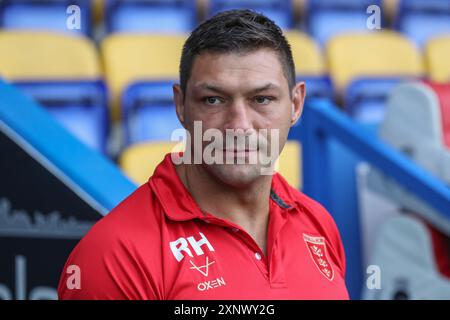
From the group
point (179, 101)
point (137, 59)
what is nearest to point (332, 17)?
point (137, 59)

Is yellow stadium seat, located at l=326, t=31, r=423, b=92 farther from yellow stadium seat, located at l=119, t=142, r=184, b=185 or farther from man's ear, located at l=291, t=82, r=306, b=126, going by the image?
man's ear, located at l=291, t=82, r=306, b=126

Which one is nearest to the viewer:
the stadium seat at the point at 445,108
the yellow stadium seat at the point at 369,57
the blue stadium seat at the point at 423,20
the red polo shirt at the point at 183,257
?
the red polo shirt at the point at 183,257

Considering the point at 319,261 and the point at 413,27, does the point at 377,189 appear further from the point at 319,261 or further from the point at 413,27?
the point at 413,27

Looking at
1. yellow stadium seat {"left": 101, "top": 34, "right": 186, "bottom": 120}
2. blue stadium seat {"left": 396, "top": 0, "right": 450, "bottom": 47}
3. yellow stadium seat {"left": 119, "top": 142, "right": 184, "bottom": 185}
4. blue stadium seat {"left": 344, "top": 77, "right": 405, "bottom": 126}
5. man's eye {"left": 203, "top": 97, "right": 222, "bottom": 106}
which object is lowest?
man's eye {"left": 203, "top": 97, "right": 222, "bottom": 106}

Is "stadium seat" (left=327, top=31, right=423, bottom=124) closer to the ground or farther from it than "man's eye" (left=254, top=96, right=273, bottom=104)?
farther from it

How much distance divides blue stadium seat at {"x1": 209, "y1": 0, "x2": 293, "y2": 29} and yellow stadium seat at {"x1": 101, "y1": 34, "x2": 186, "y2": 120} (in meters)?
0.64

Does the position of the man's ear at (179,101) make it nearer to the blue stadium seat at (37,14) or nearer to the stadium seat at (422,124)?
the stadium seat at (422,124)

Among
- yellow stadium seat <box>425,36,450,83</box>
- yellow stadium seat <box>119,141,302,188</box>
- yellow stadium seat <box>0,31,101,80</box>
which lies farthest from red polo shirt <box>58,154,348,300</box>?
yellow stadium seat <box>425,36,450,83</box>

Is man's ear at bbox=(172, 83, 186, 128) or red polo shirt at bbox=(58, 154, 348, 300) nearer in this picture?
red polo shirt at bbox=(58, 154, 348, 300)

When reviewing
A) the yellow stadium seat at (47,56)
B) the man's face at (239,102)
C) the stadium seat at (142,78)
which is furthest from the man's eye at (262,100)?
the yellow stadium seat at (47,56)

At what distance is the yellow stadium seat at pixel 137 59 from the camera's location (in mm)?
3334

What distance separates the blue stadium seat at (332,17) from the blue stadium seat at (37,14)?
128 centimetres

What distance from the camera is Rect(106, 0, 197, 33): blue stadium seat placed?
396cm

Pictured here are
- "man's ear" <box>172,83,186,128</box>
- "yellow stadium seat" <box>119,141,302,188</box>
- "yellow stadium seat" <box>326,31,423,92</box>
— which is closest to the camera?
"man's ear" <box>172,83,186,128</box>
